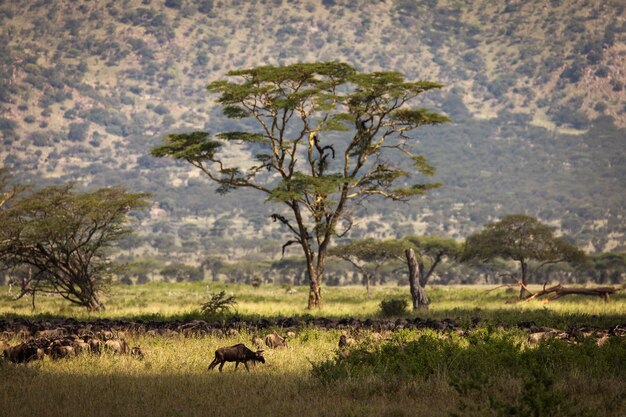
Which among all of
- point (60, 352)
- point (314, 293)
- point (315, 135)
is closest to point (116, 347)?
point (60, 352)

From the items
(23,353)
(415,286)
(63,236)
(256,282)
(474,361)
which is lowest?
(474,361)

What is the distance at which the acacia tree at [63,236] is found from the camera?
108 ft

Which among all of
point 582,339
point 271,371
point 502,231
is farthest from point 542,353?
point 502,231

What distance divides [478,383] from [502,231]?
50.7 meters

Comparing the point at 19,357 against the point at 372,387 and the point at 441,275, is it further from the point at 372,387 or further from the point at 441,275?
the point at 441,275

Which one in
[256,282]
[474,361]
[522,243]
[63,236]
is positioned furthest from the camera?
[256,282]

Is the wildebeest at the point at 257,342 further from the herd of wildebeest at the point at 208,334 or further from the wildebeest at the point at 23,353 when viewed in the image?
the wildebeest at the point at 23,353

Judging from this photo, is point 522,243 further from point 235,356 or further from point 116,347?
point 235,356

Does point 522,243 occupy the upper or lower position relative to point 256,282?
upper

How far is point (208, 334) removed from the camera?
63.1 ft

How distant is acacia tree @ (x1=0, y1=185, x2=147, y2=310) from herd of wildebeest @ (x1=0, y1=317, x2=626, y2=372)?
1086 centimetres

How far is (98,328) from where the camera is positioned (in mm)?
19578

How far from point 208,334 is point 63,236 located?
17457 millimetres

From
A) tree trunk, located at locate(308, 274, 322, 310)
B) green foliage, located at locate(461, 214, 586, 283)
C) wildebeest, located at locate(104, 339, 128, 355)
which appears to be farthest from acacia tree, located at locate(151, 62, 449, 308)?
green foliage, located at locate(461, 214, 586, 283)
